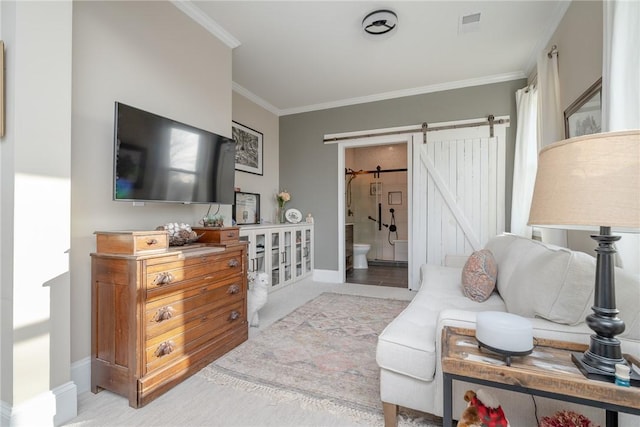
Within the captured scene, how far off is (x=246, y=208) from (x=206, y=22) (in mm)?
2115

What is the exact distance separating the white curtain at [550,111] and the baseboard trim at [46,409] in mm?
3365

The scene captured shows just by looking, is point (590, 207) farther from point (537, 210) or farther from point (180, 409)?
point (180, 409)

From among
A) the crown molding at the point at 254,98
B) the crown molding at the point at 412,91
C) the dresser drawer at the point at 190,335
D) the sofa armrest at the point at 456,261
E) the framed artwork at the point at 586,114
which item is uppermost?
the crown molding at the point at 412,91

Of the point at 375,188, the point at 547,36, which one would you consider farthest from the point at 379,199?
the point at 547,36

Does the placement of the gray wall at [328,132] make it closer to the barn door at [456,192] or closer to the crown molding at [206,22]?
the barn door at [456,192]

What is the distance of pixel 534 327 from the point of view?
48.2 inches

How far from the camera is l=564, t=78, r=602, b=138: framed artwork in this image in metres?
1.87

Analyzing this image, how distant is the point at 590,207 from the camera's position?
2.75 feet

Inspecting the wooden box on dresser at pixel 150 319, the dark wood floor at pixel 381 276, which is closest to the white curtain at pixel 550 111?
the dark wood floor at pixel 381 276

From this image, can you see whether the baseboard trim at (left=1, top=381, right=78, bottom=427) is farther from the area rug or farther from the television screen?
the television screen

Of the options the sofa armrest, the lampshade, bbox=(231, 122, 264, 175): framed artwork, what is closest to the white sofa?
the lampshade

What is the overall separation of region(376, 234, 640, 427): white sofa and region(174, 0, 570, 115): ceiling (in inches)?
84.7

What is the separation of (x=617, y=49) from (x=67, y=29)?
9.11 feet

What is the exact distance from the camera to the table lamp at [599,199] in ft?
A: 2.64
